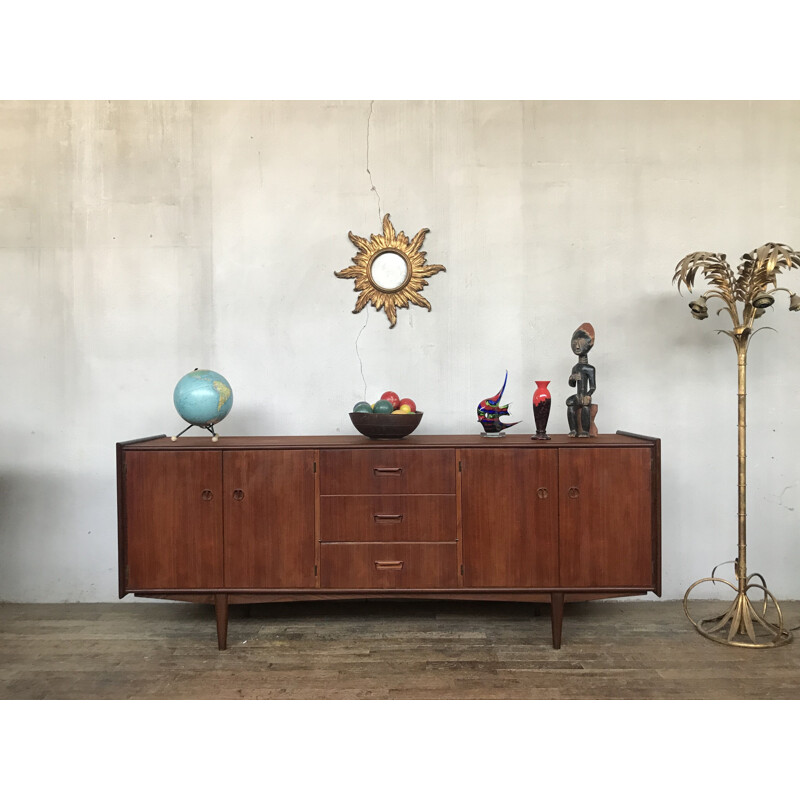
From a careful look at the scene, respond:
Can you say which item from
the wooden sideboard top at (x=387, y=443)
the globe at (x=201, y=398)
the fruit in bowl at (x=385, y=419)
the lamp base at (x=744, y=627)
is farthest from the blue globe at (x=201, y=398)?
the lamp base at (x=744, y=627)

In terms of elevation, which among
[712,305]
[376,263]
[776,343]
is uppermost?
[376,263]

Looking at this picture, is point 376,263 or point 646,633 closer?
point 646,633

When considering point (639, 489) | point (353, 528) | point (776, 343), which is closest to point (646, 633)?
point (639, 489)

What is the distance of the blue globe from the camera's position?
3.11 meters

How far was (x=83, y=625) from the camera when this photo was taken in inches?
131

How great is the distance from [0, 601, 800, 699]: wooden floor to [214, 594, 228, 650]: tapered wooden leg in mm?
64

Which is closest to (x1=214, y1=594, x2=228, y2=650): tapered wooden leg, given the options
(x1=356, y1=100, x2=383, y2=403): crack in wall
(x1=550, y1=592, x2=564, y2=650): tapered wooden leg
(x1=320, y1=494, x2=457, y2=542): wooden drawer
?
(x1=320, y1=494, x2=457, y2=542): wooden drawer

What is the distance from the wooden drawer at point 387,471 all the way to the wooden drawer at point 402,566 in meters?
0.26

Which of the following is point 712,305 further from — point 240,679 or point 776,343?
point 240,679

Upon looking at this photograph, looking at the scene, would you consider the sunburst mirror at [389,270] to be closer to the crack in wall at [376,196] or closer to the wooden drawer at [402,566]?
the crack in wall at [376,196]

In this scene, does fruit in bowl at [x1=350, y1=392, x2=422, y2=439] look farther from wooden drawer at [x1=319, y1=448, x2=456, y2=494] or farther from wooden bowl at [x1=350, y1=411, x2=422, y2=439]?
wooden drawer at [x1=319, y1=448, x2=456, y2=494]

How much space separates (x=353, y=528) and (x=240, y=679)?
798 millimetres

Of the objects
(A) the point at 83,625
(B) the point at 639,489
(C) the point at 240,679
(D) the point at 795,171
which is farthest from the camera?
(D) the point at 795,171

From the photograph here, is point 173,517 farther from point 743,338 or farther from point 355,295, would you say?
point 743,338
